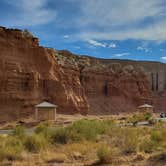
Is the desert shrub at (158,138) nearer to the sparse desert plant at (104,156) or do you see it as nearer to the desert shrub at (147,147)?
the desert shrub at (147,147)

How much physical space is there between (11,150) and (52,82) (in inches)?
1248

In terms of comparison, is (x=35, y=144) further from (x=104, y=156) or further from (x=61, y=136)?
(x=104, y=156)

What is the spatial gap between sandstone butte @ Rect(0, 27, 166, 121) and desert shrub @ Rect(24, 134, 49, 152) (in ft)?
71.6

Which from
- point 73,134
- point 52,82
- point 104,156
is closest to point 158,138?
point 73,134

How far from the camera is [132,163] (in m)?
10.6

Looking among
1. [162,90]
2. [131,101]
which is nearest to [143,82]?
[131,101]

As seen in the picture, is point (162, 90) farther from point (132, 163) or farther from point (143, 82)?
point (132, 163)

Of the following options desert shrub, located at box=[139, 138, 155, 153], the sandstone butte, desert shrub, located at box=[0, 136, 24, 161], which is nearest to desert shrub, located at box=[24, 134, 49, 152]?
desert shrub, located at box=[0, 136, 24, 161]

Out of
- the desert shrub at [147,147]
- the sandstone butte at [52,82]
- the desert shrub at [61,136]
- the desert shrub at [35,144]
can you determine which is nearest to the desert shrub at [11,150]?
the desert shrub at [35,144]

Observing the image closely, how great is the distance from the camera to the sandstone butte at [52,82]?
120 feet

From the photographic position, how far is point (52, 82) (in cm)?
4338

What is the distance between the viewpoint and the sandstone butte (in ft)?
120

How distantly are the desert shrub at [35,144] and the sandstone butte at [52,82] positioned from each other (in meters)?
21.8

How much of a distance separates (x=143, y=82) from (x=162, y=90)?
18.1m
